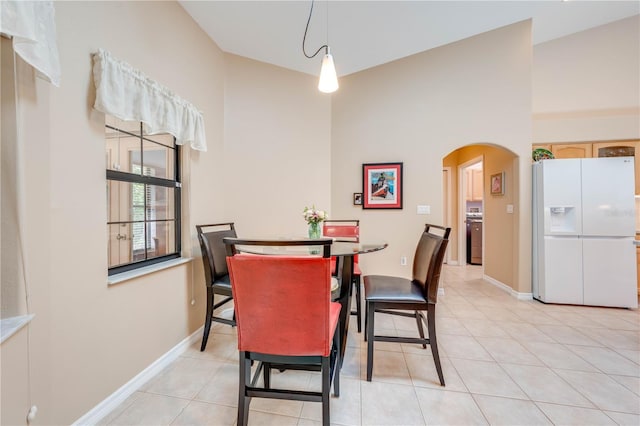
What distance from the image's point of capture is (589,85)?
3723 millimetres

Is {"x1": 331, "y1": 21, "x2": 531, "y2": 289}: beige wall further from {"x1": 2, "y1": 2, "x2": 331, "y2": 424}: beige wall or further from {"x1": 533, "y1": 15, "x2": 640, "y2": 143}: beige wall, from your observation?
{"x1": 2, "y1": 2, "x2": 331, "y2": 424}: beige wall

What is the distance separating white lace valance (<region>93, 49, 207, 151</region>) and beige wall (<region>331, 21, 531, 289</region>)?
6.75 ft

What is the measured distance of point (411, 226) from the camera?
352cm

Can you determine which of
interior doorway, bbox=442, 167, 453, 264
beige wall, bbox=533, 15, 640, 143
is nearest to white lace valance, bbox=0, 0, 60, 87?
beige wall, bbox=533, 15, 640, 143

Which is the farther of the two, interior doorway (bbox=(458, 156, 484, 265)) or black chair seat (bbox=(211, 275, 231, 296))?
interior doorway (bbox=(458, 156, 484, 265))

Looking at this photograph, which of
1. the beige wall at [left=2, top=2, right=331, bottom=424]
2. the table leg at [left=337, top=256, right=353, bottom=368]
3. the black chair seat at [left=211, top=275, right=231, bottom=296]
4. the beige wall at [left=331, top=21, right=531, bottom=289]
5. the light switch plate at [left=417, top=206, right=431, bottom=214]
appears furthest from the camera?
the light switch plate at [left=417, top=206, right=431, bottom=214]

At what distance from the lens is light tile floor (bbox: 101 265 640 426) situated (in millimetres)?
1424

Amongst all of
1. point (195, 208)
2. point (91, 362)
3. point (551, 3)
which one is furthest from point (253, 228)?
point (551, 3)

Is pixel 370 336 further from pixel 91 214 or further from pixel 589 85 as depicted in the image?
pixel 589 85

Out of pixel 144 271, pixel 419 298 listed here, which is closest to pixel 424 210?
pixel 419 298

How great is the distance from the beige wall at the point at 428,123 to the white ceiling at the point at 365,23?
27cm

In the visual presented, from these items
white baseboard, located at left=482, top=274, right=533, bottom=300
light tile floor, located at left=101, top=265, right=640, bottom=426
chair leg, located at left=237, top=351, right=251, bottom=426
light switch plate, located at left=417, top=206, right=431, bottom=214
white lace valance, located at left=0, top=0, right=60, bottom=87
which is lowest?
light tile floor, located at left=101, top=265, right=640, bottom=426

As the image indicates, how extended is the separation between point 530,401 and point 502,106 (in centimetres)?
320

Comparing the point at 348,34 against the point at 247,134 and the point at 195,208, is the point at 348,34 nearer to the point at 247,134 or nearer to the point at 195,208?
the point at 247,134
